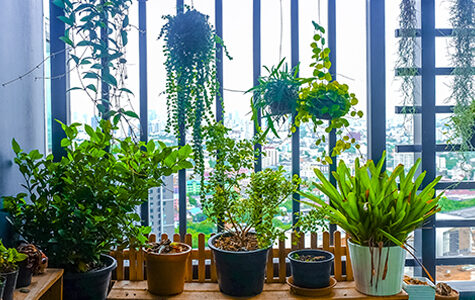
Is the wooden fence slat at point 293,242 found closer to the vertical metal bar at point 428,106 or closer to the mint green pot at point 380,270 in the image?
the mint green pot at point 380,270

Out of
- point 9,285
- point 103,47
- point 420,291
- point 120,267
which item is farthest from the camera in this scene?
point 120,267

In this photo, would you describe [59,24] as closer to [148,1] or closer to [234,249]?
[148,1]

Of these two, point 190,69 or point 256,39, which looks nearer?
point 190,69

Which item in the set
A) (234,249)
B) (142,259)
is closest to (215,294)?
(234,249)

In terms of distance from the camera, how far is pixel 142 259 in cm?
199

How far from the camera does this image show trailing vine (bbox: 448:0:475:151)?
6.80 ft

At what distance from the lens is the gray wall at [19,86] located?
1.62 m

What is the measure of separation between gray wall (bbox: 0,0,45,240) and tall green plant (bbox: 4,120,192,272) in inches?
3.0

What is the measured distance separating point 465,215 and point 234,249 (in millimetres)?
1234

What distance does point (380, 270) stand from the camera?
1806 mm

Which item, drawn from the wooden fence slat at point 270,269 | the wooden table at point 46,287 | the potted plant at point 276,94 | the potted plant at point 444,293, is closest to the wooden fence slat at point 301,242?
the wooden fence slat at point 270,269

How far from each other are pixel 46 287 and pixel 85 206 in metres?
0.35

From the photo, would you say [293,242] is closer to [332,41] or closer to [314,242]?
[314,242]

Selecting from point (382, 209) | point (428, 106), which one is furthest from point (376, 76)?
point (382, 209)
